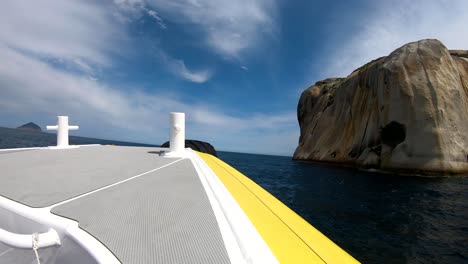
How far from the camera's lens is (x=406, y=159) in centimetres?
2266

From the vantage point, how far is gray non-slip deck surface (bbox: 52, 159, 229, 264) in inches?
52.0

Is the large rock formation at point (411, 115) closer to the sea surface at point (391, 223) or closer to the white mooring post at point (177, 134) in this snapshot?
the sea surface at point (391, 223)

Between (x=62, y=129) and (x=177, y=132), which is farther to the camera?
(x=62, y=129)

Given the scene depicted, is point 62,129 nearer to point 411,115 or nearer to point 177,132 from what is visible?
point 177,132

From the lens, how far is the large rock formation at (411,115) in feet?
71.6

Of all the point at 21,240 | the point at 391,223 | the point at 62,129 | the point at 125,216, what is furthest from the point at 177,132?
the point at 391,223

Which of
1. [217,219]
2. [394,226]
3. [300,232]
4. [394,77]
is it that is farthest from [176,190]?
[394,77]

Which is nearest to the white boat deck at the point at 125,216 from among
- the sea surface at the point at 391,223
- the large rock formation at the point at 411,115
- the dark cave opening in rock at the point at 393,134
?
the sea surface at the point at 391,223

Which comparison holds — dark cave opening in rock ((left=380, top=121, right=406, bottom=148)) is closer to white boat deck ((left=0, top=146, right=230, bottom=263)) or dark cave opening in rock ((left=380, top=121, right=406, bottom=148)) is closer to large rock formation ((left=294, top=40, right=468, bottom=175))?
large rock formation ((left=294, top=40, right=468, bottom=175))

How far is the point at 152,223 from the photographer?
5.67 ft

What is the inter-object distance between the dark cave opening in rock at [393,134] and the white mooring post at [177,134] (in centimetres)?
2524

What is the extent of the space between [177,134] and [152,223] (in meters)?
5.35

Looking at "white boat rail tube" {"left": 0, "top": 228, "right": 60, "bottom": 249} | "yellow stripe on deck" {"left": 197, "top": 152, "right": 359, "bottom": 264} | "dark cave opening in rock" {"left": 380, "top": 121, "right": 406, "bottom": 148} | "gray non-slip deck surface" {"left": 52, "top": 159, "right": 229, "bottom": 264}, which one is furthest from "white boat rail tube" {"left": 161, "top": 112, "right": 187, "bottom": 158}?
"dark cave opening in rock" {"left": 380, "top": 121, "right": 406, "bottom": 148}

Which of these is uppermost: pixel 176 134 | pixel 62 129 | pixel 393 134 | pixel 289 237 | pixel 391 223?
pixel 393 134
